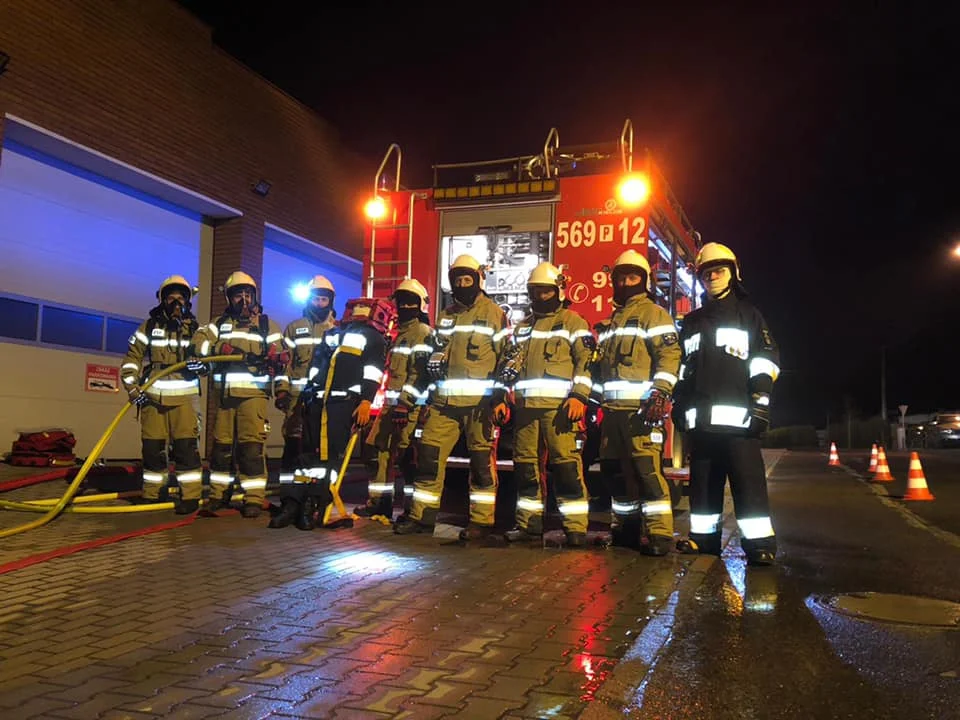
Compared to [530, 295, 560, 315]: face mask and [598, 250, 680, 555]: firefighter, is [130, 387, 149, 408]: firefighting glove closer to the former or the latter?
[530, 295, 560, 315]: face mask

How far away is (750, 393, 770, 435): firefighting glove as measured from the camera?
5164 millimetres

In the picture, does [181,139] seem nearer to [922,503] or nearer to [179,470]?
[179,470]

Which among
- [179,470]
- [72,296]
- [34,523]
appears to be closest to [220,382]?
[179,470]

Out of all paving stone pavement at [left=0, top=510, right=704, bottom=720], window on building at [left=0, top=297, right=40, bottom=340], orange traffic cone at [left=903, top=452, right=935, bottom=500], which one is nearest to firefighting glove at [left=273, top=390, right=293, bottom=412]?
paving stone pavement at [left=0, top=510, right=704, bottom=720]

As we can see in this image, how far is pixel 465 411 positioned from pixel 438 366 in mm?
410

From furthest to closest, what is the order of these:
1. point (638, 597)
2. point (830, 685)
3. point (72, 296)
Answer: point (72, 296), point (638, 597), point (830, 685)

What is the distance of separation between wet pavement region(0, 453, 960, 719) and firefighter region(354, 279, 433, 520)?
121cm

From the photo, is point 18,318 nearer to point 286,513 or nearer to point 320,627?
point 286,513

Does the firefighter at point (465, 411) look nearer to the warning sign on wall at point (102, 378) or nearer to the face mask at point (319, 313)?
the face mask at point (319, 313)

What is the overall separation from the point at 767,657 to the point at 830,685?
0.35m

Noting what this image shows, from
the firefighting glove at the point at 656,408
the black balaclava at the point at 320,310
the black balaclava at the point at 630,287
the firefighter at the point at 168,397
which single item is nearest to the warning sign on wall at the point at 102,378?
the firefighter at the point at 168,397

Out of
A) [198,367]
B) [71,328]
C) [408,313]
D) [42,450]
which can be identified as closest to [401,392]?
[408,313]

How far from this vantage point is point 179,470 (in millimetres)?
7195

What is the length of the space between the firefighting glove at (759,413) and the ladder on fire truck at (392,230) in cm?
407
